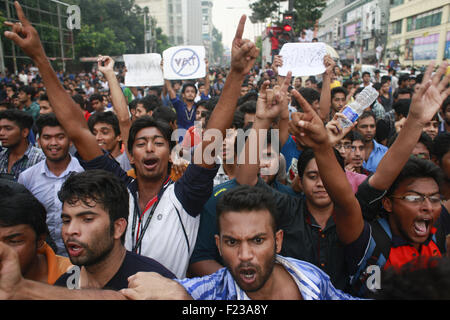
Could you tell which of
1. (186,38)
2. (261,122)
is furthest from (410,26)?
(186,38)

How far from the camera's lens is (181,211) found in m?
2.05

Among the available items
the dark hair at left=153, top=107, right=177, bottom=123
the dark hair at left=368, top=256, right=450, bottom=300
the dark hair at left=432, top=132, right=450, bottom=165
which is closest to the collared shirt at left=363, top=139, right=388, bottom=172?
the dark hair at left=432, top=132, right=450, bottom=165

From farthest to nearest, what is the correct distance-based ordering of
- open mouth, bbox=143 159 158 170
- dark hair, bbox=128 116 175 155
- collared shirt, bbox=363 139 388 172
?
collared shirt, bbox=363 139 388 172, dark hair, bbox=128 116 175 155, open mouth, bbox=143 159 158 170

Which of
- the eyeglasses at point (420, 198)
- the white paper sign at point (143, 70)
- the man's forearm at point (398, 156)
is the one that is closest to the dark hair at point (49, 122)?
the man's forearm at point (398, 156)

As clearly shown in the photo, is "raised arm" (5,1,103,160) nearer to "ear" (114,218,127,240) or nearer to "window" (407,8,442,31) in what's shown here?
"ear" (114,218,127,240)

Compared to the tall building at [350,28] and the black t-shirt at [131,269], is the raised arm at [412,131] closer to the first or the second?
the black t-shirt at [131,269]

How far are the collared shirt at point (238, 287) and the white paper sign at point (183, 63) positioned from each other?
492 cm

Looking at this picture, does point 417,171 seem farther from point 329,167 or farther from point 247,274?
point 247,274

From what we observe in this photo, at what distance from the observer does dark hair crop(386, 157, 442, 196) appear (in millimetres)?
1948

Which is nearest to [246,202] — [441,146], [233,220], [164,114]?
[233,220]

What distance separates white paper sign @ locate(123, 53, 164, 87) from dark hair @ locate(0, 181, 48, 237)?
14.9 ft

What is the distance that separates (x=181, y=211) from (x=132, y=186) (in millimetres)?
436

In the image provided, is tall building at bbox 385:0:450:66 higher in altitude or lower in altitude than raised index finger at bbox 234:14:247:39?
higher

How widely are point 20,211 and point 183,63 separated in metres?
4.62
